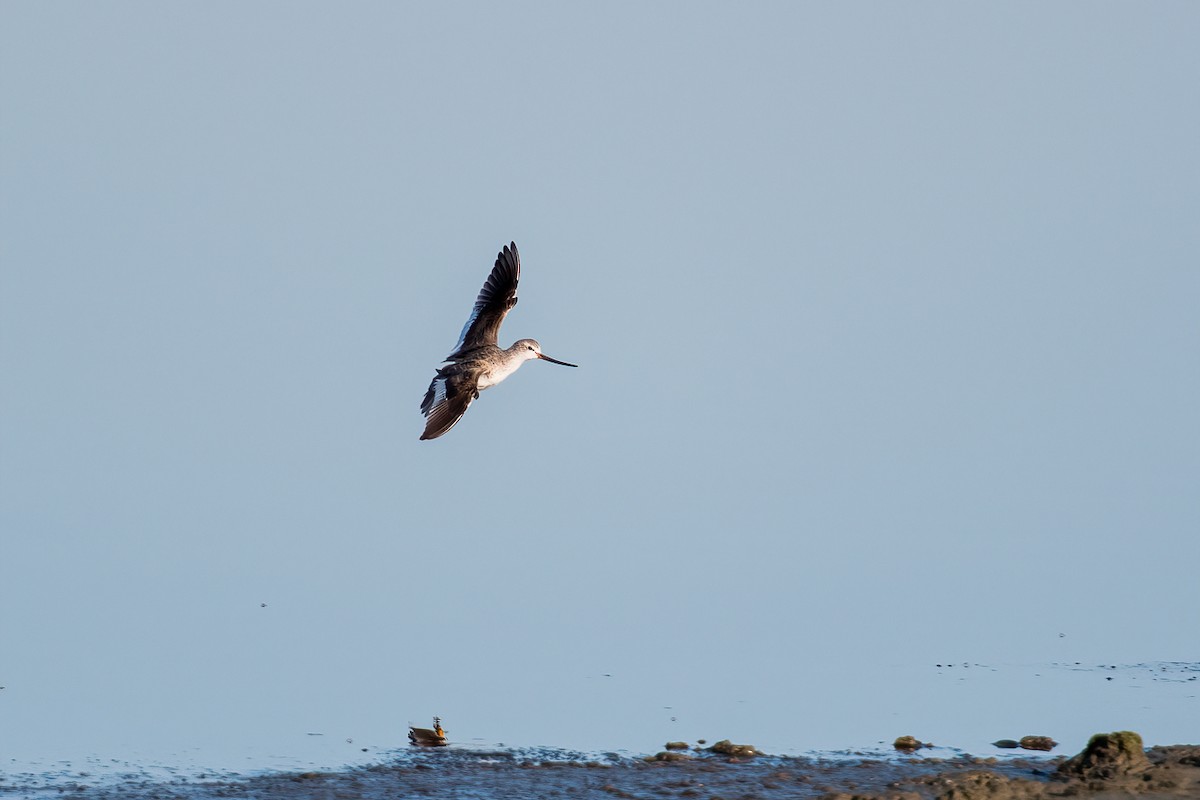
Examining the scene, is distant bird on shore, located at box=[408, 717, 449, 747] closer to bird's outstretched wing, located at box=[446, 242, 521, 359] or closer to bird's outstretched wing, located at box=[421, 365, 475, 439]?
bird's outstretched wing, located at box=[421, 365, 475, 439]

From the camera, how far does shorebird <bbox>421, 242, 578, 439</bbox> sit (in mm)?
15234

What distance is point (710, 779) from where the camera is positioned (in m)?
11.7

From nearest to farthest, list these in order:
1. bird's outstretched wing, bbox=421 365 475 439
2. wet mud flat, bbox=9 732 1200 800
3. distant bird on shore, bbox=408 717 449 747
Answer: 1. wet mud flat, bbox=9 732 1200 800
2. distant bird on shore, bbox=408 717 449 747
3. bird's outstretched wing, bbox=421 365 475 439

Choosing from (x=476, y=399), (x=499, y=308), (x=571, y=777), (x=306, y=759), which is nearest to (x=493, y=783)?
(x=571, y=777)

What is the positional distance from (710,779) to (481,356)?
20.4 feet

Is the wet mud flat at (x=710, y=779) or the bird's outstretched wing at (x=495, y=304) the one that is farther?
the bird's outstretched wing at (x=495, y=304)

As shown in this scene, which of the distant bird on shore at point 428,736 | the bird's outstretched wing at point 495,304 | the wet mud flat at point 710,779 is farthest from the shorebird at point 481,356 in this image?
the wet mud flat at point 710,779

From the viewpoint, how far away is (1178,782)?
10805 millimetres

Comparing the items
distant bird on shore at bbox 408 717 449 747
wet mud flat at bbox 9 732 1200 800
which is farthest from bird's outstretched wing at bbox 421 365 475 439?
wet mud flat at bbox 9 732 1200 800

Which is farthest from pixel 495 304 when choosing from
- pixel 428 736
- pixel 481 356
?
pixel 428 736

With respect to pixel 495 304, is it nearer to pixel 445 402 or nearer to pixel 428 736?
pixel 445 402

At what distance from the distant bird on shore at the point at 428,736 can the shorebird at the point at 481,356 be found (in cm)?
310

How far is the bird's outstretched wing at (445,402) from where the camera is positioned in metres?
15.0

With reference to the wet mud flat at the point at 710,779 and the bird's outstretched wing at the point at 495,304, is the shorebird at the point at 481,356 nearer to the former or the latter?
the bird's outstretched wing at the point at 495,304
